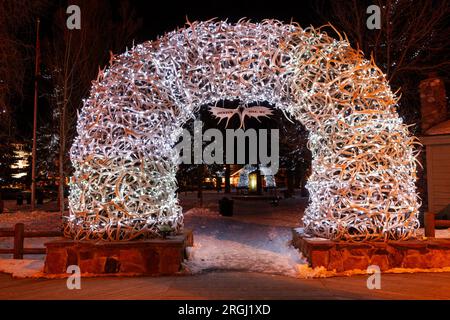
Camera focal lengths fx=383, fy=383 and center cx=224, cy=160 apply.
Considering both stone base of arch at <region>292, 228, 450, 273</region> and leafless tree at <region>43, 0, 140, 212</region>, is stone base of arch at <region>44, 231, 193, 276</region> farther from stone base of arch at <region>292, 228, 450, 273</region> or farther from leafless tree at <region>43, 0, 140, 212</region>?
leafless tree at <region>43, 0, 140, 212</region>

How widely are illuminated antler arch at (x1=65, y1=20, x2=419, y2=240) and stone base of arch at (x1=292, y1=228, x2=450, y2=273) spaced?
23cm

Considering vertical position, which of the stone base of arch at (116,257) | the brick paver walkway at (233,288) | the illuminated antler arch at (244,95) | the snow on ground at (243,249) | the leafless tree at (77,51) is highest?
the leafless tree at (77,51)

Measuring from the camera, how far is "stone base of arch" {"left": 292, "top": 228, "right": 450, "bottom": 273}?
6387mm

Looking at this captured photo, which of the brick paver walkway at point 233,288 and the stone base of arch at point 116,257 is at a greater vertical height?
the stone base of arch at point 116,257

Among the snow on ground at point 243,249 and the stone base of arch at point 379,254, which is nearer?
the stone base of arch at point 379,254

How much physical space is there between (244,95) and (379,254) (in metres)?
3.66

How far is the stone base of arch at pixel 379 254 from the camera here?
639 centimetres

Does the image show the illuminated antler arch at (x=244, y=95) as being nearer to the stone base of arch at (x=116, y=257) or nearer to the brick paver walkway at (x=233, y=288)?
the stone base of arch at (x=116, y=257)

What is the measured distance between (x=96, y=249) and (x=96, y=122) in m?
2.16

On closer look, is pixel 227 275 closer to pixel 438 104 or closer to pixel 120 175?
pixel 120 175

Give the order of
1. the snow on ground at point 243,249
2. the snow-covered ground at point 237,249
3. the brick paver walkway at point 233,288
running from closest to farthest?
the brick paver walkway at point 233,288, the snow-covered ground at point 237,249, the snow on ground at point 243,249

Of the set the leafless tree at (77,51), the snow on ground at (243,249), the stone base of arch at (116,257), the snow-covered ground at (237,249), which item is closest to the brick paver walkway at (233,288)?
the stone base of arch at (116,257)

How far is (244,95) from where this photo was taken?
7.25m

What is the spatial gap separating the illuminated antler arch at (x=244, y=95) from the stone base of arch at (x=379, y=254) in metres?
0.23
